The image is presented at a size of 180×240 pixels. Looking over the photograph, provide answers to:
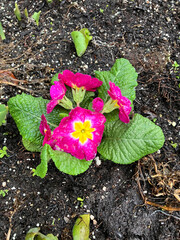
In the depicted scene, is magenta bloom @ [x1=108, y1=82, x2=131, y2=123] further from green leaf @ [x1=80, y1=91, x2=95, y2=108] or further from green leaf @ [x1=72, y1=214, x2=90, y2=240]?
green leaf @ [x1=72, y1=214, x2=90, y2=240]

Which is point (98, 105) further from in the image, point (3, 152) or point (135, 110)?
point (3, 152)

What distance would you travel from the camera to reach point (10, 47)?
231 centimetres

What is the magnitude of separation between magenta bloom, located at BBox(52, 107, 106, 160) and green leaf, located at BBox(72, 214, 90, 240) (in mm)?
473

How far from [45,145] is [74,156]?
0.28 metres

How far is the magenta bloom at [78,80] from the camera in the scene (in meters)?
1.65

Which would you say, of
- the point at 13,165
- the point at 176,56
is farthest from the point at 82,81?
the point at 176,56

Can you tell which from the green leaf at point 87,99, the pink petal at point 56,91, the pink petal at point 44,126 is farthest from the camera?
the green leaf at point 87,99

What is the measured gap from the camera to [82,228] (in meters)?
1.75

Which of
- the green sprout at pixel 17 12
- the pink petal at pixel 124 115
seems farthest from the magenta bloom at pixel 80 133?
the green sprout at pixel 17 12

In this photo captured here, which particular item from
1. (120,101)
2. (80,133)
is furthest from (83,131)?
(120,101)

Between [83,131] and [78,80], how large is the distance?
0.33 m

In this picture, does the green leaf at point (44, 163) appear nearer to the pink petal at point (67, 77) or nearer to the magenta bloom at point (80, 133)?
the magenta bloom at point (80, 133)

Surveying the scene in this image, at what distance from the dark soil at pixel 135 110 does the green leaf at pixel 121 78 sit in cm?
37

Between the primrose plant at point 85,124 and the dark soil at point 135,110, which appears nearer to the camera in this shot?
the primrose plant at point 85,124
